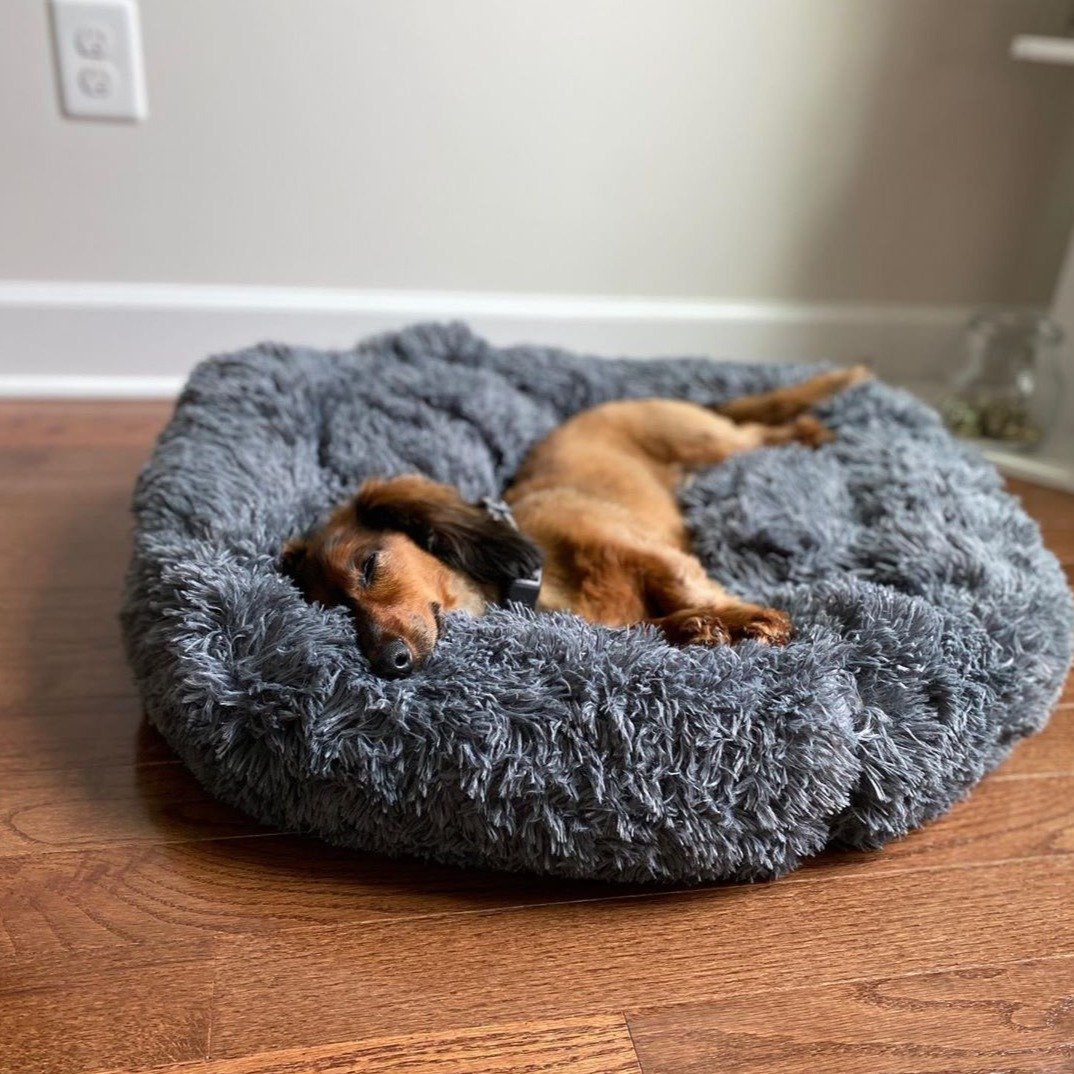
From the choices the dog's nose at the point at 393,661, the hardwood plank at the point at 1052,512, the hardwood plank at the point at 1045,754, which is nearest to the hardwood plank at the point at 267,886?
the hardwood plank at the point at 1045,754

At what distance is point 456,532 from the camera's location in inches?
61.2

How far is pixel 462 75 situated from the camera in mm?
2418

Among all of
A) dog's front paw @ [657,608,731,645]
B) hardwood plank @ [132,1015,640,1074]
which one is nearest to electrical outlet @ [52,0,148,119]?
dog's front paw @ [657,608,731,645]

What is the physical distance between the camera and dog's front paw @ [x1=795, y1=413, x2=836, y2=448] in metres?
2.18

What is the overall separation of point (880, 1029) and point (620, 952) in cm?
29

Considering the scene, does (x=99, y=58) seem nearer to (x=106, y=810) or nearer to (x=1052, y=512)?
(x=106, y=810)

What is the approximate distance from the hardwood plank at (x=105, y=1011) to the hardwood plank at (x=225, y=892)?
0.03 meters

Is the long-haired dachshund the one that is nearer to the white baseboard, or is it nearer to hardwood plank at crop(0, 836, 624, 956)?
hardwood plank at crop(0, 836, 624, 956)

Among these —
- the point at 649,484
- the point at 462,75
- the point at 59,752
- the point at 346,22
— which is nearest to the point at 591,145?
the point at 462,75

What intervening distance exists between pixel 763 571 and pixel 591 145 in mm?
1240

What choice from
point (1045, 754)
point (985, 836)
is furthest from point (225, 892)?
point (1045, 754)

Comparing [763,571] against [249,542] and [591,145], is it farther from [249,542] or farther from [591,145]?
[591,145]

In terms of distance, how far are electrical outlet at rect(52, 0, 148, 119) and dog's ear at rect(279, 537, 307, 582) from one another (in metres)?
1.31

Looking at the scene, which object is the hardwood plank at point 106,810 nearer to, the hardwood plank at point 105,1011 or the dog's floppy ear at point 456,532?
the hardwood plank at point 105,1011
